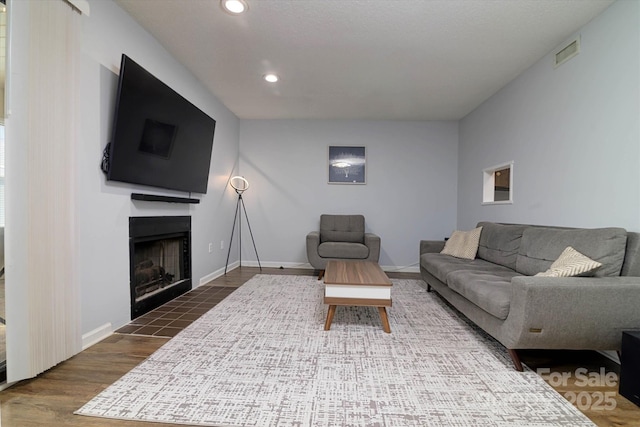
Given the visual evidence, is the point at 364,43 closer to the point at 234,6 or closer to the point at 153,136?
the point at 234,6

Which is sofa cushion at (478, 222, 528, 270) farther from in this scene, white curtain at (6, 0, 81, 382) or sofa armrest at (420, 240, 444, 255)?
white curtain at (6, 0, 81, 382)

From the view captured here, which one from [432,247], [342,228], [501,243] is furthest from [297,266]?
[501,243]

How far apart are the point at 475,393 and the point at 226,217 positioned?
3775 mm

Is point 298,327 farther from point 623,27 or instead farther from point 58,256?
point 623,27

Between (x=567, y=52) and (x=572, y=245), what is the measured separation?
5.39ft

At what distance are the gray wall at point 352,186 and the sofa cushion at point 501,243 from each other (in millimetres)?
1526

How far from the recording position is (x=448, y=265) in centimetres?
283

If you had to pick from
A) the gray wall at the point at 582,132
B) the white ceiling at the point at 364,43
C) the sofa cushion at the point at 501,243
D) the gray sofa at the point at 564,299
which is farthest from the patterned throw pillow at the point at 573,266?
the white ceiling at the point at 364,43

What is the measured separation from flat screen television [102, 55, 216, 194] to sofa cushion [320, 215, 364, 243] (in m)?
2.04

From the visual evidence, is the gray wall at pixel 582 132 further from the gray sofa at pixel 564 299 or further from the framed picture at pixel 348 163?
the framed picture at pixel 348 163

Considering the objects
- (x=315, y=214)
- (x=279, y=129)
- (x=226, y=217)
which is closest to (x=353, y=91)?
(x=279, y=129)

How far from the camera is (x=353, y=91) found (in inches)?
141

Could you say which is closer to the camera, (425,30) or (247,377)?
(247,377)

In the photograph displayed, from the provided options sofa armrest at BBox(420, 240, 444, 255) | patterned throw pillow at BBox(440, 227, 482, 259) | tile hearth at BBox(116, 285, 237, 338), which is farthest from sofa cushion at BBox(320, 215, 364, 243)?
tile hearth at BBox(116, 285, 237, 338)
